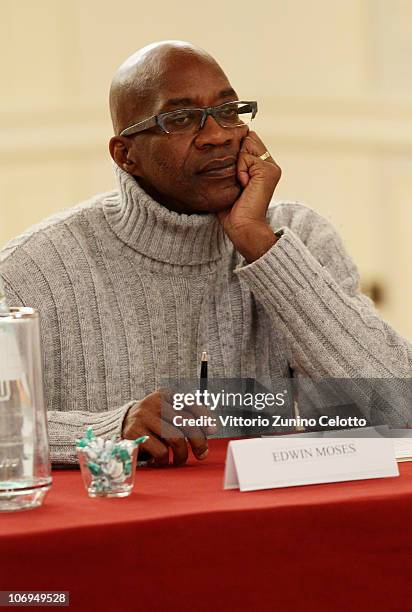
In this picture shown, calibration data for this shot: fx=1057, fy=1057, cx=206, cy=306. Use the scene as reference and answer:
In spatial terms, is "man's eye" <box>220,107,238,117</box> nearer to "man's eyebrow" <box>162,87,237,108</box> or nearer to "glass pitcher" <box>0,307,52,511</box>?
"man's eyebrow" <box>162,87,237,108</box>

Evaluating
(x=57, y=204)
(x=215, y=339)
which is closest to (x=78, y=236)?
(x=215, y=339)

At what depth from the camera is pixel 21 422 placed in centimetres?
107

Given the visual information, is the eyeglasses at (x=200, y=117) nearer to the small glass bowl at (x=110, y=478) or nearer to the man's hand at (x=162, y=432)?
the man's hand at (x=162, y=432)

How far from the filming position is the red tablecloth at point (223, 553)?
952 millimetres

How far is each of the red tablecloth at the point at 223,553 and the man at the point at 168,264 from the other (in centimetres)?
67

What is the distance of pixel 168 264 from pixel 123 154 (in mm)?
230

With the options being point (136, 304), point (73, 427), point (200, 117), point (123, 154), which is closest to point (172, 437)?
point (73, 427)

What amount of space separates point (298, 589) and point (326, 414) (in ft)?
1.08

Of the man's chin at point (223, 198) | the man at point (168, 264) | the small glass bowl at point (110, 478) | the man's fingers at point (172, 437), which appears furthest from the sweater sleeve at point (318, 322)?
the small glass bowl at point (110, 478)

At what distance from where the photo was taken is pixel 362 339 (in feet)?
5.51

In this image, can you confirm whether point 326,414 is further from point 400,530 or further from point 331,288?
point 331,288

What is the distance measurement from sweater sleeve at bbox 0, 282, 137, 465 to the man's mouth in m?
0.50

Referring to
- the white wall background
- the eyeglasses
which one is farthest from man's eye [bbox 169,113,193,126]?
the white wall background

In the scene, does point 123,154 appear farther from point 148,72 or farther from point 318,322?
point 318,322
